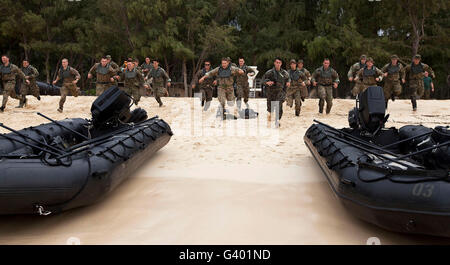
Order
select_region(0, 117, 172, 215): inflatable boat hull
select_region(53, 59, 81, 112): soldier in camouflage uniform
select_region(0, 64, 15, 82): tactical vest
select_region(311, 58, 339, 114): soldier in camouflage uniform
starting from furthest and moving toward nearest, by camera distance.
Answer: select_region(53, 59, 81, 112): soldier in camouflage uniform < select_region(0, 64, 15, 82): tactical vest < select_region(311, 58, 339, 114): soldier in camouflage uniform < select_region(0, 117, 172, 215): inflatable boat hull

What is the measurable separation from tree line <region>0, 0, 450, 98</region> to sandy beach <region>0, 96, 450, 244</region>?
1304cm

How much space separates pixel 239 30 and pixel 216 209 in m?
20.4

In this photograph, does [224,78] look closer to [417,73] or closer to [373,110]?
[373,110]

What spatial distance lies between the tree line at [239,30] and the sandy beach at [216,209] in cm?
1304

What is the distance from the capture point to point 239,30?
22469mm

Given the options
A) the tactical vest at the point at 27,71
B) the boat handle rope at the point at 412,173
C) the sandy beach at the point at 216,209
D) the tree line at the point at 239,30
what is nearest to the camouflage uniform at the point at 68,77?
the tactical vest at the point at 27,71

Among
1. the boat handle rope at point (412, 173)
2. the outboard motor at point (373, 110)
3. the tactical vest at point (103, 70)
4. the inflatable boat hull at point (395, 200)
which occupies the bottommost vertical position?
the inflatable boat hull at point (395, 200)

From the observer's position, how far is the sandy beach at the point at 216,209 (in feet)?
9.16

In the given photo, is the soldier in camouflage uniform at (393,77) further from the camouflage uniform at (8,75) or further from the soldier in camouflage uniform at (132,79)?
the camouflage uniform at (8,75)

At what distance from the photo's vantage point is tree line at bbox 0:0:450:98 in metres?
16.8

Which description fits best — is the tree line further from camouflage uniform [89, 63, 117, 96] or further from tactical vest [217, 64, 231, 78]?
tactical vest [217, 64, 231, 78]

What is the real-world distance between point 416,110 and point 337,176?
30.9 feet

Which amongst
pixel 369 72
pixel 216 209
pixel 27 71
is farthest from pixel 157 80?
pixel 216 209

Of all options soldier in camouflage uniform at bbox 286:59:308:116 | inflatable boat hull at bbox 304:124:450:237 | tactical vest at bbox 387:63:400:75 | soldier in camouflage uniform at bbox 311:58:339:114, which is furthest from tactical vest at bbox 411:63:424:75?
inflatable boat hull at bbox 304:124:450:237
